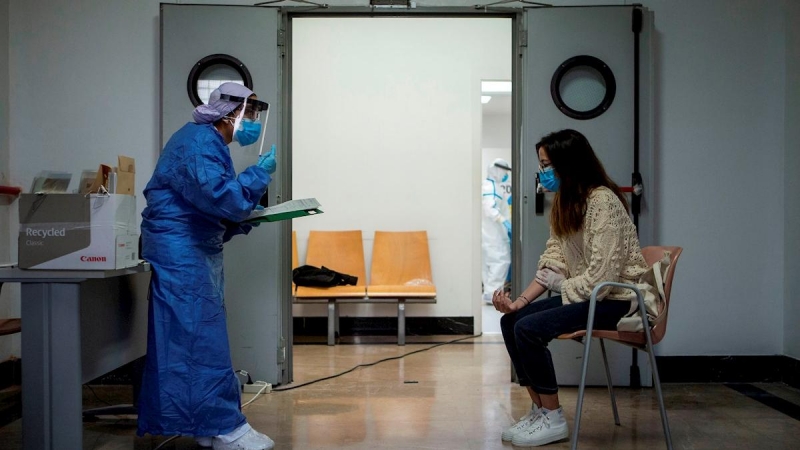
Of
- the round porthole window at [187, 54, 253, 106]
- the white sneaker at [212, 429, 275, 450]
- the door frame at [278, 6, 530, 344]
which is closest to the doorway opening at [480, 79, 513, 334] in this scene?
the door frame at [278, 6, 530, 344]

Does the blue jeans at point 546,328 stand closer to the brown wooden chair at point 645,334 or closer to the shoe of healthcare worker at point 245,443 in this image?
the brown wooden chair at point 645,334

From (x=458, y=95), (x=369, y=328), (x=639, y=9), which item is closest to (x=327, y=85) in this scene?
(x=458, y=95)

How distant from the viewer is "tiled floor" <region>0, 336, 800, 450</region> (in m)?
2.62

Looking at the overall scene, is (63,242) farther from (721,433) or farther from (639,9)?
(639,9)

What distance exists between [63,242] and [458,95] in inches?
149

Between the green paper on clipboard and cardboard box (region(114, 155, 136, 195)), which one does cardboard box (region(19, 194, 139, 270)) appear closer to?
cardboard box (region(114, 155, 136, 195))

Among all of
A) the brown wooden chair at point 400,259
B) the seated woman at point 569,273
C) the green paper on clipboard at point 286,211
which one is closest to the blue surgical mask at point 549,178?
the seated woman at point 569,273

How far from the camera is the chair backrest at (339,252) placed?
537 cm

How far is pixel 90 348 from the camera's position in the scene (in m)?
2.23

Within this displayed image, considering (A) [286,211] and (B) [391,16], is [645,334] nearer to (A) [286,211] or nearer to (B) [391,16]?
(A) [286,211]

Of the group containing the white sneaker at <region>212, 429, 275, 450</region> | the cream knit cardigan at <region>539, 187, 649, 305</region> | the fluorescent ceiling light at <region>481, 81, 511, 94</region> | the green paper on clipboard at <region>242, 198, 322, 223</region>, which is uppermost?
the fluorescent ceiling light at <region>481, 81, 511, 94</region>

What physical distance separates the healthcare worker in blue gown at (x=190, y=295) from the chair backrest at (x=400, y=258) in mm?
2931

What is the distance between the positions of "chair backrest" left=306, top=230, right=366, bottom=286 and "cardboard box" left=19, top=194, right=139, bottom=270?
3232 mm

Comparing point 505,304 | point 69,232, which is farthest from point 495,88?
point 69,232
